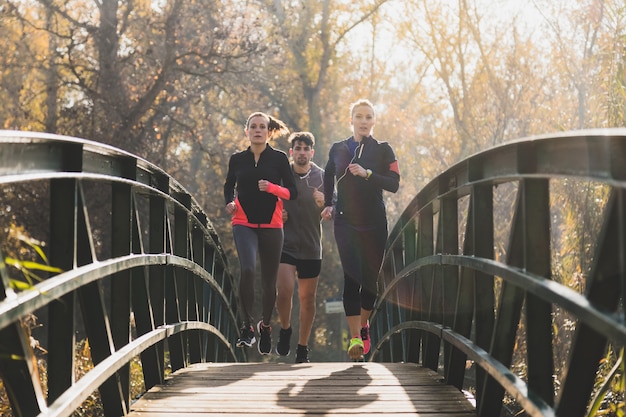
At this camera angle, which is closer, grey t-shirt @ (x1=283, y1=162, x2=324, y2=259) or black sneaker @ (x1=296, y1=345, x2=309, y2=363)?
grey t-shirt @ (x1=283, y1=162, x2=324, y2=259)

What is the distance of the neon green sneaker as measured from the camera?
7.75 metres

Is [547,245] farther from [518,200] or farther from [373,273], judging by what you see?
[373,273]

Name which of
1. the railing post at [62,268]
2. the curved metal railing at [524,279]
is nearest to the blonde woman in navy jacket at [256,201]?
the curved metal railing at [524,279]

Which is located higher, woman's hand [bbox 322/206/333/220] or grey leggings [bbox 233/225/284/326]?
woman's hand [bbox 322/206/333/220]

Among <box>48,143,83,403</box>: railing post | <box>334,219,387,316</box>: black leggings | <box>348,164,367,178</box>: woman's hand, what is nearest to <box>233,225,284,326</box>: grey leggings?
<box>334,219,387,316</box>: black leggings

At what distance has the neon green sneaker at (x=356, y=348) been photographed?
7754mm

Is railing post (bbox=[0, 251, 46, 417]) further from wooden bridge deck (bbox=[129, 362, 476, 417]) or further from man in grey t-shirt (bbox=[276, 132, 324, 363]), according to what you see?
man in grey t-shirt (bbox=[276, 132, 324, 363])

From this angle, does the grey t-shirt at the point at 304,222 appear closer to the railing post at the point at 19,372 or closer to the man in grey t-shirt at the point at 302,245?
the man in grey t-shirt at the point at 302,245

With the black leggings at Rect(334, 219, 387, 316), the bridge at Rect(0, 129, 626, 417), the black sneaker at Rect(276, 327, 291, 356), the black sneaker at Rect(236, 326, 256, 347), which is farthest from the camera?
→ the black sneaker at Rect(276, 327, 291, 356)

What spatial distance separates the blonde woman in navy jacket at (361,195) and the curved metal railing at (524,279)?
0.77 m

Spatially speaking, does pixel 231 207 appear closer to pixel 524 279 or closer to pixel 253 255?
pixel 253 255

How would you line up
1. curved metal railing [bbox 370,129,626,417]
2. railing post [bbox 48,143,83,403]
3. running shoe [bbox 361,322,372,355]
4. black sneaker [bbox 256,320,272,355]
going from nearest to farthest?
1. curved metal railing [bbox 370,129,626,417]
2. railing post [bbox 48,143,83,403]
3. running shoe [bbox 361,322,372,355]
4. black sneaker [bbox 256,320,272,355]

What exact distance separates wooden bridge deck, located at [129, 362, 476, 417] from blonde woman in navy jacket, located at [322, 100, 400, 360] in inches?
49.0

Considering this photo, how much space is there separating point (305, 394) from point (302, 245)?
10.6 feet
